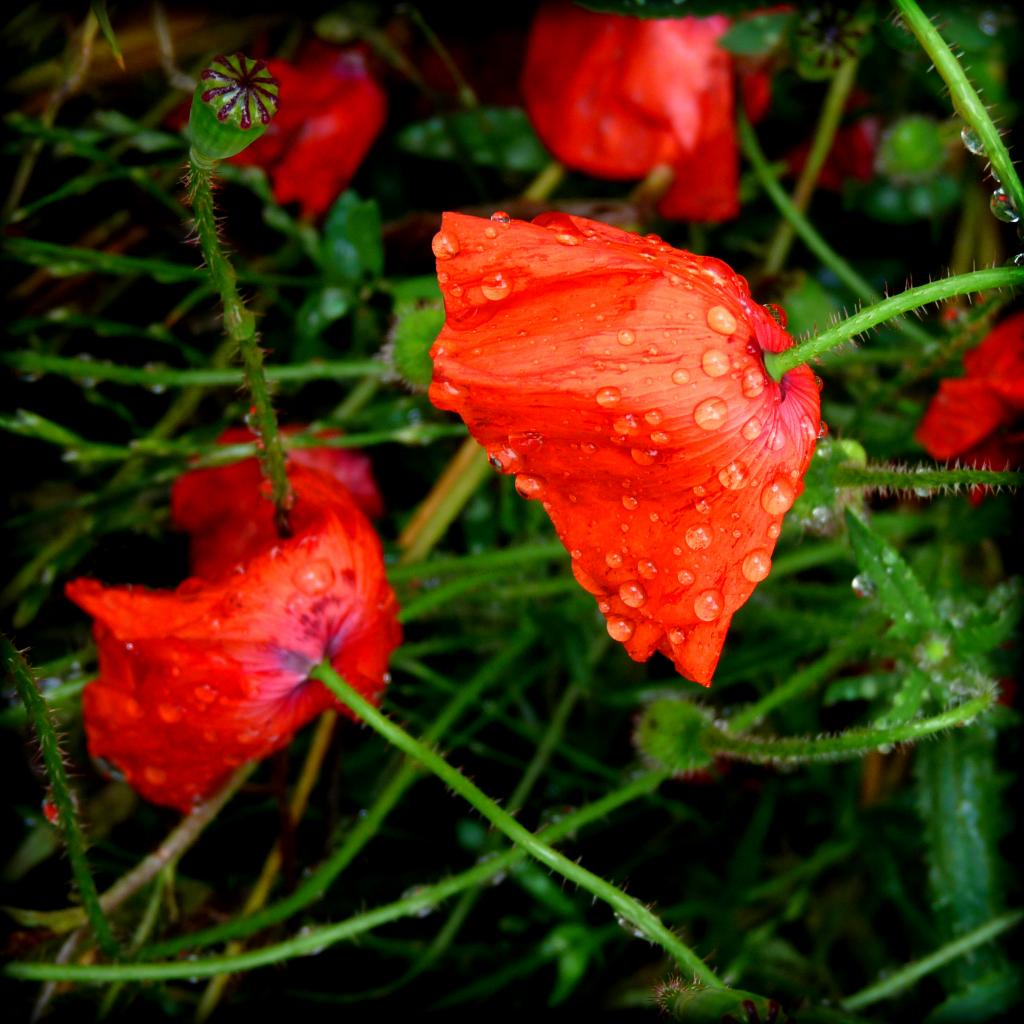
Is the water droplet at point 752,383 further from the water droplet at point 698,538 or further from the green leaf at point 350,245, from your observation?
the green leaf at point 350,245

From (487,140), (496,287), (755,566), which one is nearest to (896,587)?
(755,566)

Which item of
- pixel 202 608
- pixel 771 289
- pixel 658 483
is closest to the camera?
pixel 658 483

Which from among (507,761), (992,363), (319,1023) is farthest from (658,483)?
(319,1023)

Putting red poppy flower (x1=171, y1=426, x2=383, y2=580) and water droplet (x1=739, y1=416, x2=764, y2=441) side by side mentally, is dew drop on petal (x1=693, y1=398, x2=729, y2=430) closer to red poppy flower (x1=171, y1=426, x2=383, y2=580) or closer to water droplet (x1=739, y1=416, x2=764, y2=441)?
water droplet (x1=739, y1=416, x2=764, y2=441)

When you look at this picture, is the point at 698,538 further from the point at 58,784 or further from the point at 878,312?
the point at 58,784

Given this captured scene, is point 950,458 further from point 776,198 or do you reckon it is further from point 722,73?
point 722,73

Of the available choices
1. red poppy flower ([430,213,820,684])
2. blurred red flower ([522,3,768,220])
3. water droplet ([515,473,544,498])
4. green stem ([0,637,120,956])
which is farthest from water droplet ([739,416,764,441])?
blurred red flower ([522,3,768,220])
